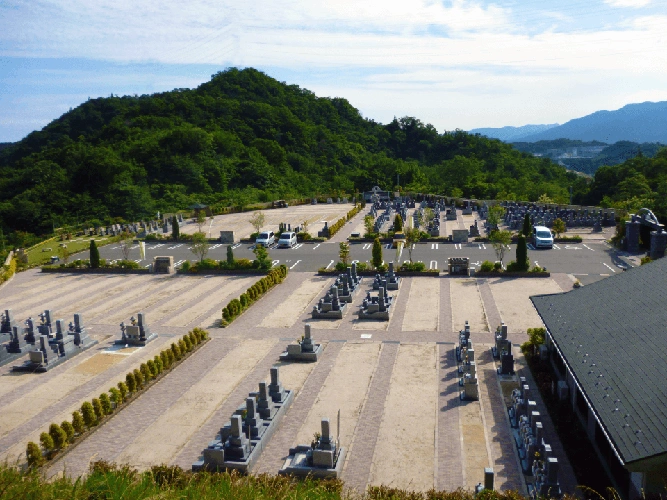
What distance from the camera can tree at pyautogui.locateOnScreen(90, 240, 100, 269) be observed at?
117 feet

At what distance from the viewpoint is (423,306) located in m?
26.8

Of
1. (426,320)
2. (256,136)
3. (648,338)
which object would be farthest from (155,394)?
(256,136)

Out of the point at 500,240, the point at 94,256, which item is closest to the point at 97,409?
the point at 94,256

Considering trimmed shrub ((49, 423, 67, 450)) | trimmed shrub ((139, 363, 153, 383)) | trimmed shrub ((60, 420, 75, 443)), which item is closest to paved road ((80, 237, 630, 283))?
trimmed shrub ((139, 363, 153, 383))

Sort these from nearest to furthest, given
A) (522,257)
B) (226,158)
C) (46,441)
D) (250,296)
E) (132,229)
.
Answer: (46,441), (250,296), (522,257), (132,229), (226,158)

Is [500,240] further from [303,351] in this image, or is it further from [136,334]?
[136,334]

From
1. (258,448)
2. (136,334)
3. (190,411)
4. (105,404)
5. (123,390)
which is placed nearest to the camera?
(258,448)

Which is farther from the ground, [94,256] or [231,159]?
[231,159]

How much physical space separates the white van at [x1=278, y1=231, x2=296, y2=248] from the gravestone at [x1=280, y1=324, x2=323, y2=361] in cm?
2203

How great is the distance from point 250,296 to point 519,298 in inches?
498

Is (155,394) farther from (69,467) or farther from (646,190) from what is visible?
(646,190)

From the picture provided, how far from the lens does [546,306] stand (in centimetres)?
1950

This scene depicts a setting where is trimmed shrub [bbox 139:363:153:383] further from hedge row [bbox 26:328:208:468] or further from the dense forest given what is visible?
the dense forest

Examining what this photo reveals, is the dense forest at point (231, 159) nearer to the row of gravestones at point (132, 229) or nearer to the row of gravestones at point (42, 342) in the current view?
the row of gravestones at point (132, 229)
